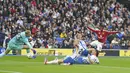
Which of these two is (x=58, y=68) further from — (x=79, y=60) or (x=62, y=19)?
(x=62, y=19)

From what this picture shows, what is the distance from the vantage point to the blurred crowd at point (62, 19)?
34.4 m

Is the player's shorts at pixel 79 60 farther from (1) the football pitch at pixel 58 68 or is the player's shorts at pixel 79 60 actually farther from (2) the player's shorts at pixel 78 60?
(1) the football pitch at pixel 58 68

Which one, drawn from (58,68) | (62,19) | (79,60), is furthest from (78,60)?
(62,19)

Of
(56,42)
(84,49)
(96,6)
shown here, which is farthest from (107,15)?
(84,49)

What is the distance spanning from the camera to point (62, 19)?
3741 cm

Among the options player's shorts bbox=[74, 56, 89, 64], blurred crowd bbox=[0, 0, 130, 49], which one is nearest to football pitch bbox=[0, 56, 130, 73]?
player's shorts bbox=[74, 56, 89, 64]

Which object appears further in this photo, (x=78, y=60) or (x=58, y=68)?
(x=78, y=60)

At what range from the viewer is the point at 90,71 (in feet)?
55.9

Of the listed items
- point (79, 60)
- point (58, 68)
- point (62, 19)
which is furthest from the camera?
point (62, 19)

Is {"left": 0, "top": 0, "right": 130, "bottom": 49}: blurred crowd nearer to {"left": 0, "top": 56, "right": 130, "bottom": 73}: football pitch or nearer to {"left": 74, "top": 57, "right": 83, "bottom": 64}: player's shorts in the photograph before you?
{"left": 74, "top": 57, "right": 83, "bottom": 64}: player's shorts

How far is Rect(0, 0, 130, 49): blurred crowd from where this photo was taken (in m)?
34.4

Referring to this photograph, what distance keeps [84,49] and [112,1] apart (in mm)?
22101

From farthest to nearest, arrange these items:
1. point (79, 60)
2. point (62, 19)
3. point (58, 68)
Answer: point (62, 19), point (79, 60), point (58, 68)

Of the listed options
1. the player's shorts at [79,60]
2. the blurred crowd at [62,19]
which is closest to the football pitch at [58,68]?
the player's shorts at [79,60]
